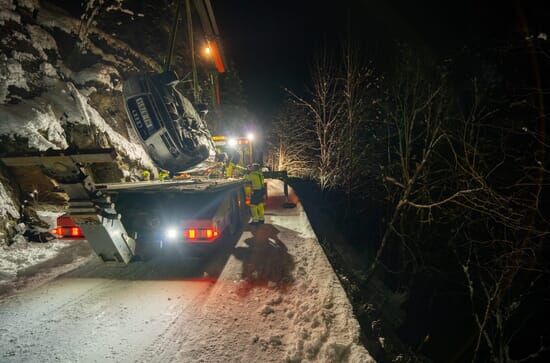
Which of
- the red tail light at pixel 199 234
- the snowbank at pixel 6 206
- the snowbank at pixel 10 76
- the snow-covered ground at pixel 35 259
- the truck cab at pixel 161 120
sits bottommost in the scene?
the snow-covered ground at pixel 35 259

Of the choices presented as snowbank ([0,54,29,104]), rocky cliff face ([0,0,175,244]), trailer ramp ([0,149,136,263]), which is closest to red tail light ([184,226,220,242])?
trailer ramp ([0,149,136,263])

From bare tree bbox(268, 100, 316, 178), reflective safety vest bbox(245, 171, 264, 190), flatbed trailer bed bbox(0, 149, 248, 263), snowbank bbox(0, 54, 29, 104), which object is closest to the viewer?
flatbed trailer bed bbox(0, 149, 248, 263)

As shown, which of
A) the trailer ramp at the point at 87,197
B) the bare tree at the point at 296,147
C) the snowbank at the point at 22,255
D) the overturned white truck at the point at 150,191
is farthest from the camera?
the bare tree at the point at 296,147

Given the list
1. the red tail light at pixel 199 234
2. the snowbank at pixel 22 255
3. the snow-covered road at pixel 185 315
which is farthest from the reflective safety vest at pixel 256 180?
the snowbank at pixel 22 255

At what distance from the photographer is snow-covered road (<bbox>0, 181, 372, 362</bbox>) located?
8.77ft

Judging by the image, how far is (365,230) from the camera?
1500 centimetres

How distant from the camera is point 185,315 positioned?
3.32m

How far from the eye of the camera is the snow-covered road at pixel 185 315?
8.77ft

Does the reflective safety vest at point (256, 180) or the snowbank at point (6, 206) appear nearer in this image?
the snowbank at point (6, 206)

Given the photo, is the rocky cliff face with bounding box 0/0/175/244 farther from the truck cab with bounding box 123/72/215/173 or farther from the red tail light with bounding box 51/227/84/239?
the truck cab with bounding box 123/72/215/173

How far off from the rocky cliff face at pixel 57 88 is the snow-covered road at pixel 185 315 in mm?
2765

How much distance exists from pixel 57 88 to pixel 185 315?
27.8 feet

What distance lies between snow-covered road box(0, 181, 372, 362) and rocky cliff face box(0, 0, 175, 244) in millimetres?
2765

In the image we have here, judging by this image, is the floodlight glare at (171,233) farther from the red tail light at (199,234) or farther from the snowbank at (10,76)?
the snowbank at (10,76)
